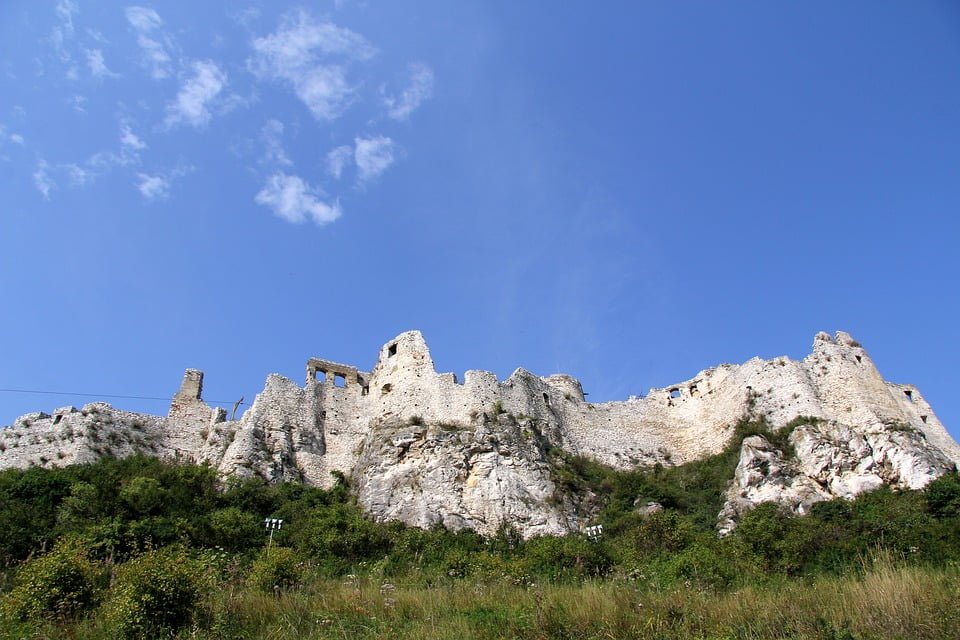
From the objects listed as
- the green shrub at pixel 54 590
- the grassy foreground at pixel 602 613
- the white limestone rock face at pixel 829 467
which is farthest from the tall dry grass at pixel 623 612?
the white limestone rock face at pixel 829 467

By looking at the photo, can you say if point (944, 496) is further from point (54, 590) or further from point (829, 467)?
point (54, 590)

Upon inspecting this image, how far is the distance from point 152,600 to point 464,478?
61.2ft

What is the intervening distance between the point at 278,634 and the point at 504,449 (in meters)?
19.4

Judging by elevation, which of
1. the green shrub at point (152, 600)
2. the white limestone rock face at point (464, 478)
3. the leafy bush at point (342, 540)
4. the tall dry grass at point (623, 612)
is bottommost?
the tall dry grass at point (623, 612)

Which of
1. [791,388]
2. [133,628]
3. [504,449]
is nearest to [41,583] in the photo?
[133,628]

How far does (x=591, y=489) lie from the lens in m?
32.0

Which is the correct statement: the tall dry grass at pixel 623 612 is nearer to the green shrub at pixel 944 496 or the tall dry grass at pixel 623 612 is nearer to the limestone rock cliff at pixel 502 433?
the green shrub at pixel 944 496

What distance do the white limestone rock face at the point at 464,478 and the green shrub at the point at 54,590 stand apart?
48.2ft

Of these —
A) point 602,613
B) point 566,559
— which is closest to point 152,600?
point 602,613

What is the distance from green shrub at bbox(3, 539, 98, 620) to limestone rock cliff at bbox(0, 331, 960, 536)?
1470cm

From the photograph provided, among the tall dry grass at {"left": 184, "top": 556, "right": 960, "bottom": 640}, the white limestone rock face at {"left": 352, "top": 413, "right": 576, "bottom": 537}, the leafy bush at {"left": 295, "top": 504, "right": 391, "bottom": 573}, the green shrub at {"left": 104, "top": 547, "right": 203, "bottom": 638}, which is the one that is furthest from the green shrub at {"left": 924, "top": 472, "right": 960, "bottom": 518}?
the green shrub at {"left": 104, "top": 547, "right": 203, "bottom": 638}

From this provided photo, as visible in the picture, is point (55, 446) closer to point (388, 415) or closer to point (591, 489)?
point (388, 415)

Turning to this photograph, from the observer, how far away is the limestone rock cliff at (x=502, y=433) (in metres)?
28.8

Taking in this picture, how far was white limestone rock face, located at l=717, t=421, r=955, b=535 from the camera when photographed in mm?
28172
